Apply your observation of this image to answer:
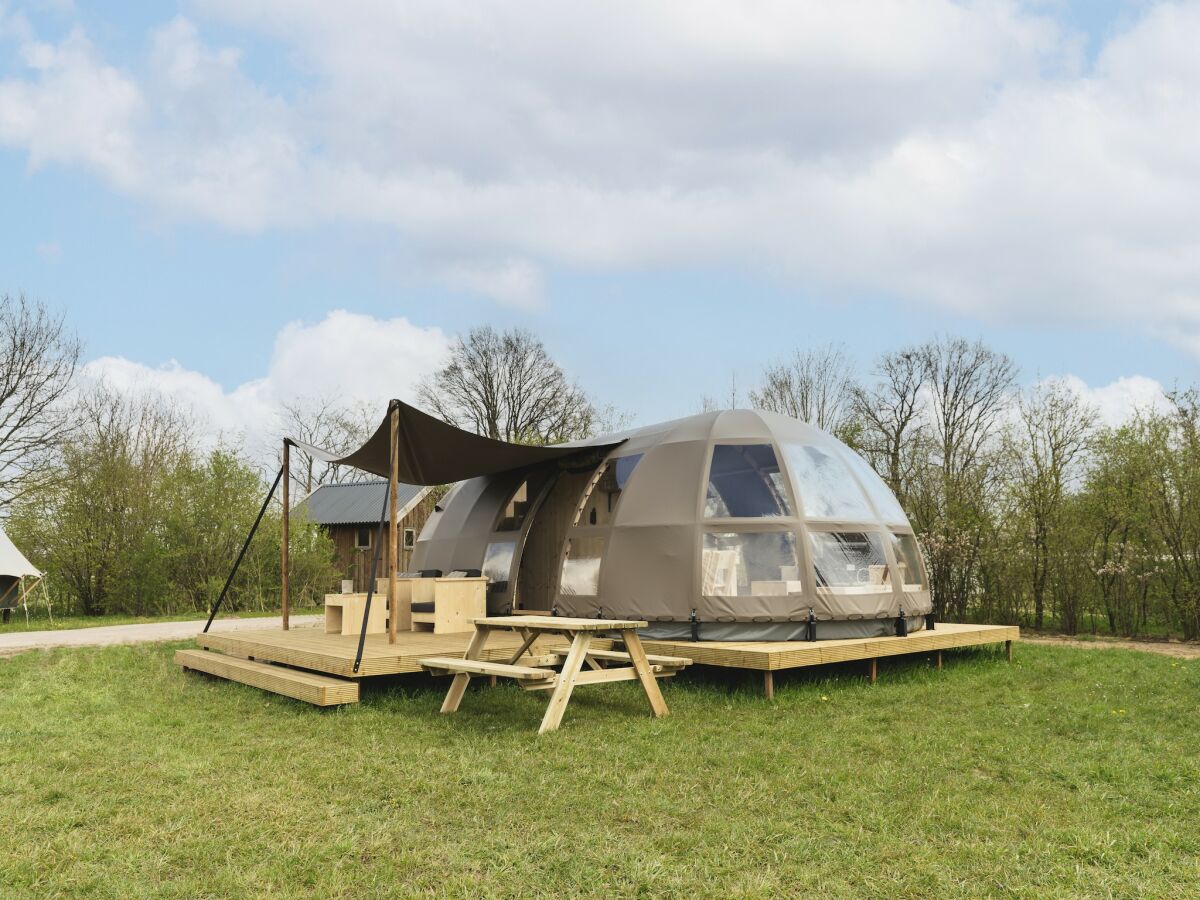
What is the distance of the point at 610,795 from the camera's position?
4254mm

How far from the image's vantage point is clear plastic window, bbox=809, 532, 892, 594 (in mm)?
7973

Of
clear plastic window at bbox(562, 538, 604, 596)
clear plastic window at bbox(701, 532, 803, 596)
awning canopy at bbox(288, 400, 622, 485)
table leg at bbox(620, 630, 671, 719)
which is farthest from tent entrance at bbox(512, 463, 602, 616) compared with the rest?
table leg at bbox(620, 630, 671, 719)

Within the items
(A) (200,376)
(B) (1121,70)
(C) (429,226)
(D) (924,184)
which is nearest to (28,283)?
(A) (200,376)

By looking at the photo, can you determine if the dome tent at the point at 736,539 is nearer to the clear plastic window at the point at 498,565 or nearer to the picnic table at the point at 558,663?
the clear plastic window at the point at 498,565

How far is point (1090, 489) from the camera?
14.0 meters

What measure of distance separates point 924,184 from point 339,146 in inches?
285

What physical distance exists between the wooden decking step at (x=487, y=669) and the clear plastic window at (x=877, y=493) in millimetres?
4231

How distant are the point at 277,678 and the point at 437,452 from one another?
2622 mm

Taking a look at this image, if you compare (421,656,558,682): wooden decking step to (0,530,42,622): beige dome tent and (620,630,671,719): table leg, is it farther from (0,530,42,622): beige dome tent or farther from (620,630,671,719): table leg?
(0,530,42,622): beige dome tent

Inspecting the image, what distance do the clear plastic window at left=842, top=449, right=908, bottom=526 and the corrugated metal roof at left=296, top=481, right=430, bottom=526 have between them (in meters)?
17.7

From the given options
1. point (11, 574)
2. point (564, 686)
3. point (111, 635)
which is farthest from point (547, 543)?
point (11, 574)

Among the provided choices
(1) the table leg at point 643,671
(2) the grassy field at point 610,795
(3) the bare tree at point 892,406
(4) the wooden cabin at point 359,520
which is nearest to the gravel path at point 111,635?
(2) the grassy field at point 610,795

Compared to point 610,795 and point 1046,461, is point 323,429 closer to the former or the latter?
point 1046,461

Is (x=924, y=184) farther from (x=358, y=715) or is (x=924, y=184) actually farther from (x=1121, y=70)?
(x=358, y=715)
